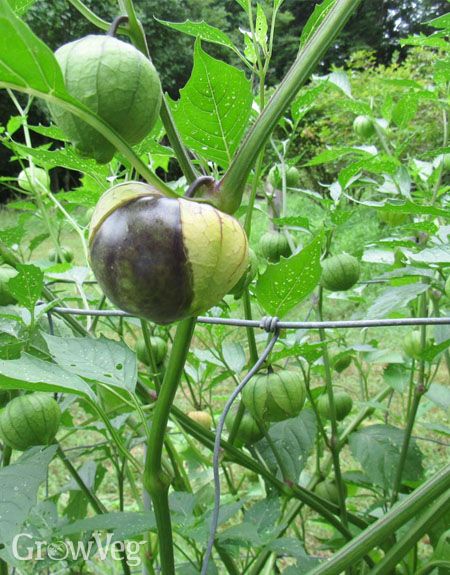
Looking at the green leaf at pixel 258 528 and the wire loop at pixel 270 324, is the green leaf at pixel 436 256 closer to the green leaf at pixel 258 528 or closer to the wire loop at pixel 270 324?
the wire loop at pixel 270 324

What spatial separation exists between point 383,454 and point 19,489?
503 mm

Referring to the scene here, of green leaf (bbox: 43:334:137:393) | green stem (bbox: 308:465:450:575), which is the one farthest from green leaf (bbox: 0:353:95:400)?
green stem (bbox: 308:465:450:575)

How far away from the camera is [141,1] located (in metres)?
9.84

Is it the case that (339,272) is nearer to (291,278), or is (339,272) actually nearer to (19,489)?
(291,278)

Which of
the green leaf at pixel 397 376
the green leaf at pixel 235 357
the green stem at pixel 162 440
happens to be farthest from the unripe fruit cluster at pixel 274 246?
the green stem at pixel 162 440

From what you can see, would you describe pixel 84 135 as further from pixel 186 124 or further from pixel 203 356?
pixel 203 356

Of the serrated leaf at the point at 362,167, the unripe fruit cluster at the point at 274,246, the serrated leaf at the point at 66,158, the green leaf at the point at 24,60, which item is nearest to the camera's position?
the green leaf at the point at 24,60

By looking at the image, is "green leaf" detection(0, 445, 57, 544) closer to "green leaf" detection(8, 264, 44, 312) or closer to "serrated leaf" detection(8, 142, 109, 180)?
"green leaf" detection(8, 264, 44, 312)

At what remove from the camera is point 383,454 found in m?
0.72

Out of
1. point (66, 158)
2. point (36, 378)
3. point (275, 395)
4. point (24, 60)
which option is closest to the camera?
point (24, 60)

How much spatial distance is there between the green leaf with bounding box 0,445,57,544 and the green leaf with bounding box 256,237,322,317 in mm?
242

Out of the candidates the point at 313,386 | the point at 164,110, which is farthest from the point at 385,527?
the point at 313,386

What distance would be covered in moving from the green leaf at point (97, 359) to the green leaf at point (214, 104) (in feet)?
0.62

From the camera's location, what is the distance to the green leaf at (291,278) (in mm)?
400
